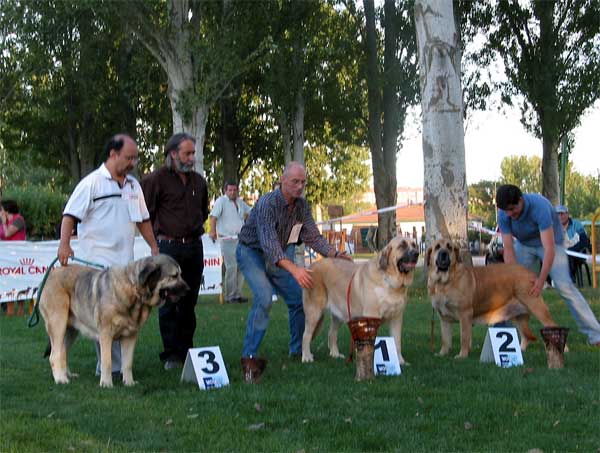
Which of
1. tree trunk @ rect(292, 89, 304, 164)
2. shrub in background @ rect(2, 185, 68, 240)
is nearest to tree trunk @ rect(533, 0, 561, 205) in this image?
tree trunk @ rect(292, 89, 304, 164)

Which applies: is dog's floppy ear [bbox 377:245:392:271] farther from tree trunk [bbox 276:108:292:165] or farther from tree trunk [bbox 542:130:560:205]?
tree trunk [bbox 276:108:292:165]

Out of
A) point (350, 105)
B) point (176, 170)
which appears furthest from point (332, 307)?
point (350, 105)

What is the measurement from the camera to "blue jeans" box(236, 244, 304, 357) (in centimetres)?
701

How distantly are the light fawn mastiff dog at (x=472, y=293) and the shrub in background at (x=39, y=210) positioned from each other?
24224mm

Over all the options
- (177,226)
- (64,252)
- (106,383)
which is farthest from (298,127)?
(106,383)

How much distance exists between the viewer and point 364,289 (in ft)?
24.0

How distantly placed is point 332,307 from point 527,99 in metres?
21.3

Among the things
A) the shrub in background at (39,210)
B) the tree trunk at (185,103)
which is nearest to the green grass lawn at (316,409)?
the tree trunk at (185,103)

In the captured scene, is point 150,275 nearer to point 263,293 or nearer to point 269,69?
point 263,293

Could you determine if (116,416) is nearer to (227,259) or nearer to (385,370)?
(385,370)

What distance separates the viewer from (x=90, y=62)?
30625 millimetres

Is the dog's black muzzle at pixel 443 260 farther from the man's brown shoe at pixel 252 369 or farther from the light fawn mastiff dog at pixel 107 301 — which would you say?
the light fawn mastiff dog at pixel 107 301

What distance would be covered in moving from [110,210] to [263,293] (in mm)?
1554

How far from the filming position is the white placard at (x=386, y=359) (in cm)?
674
